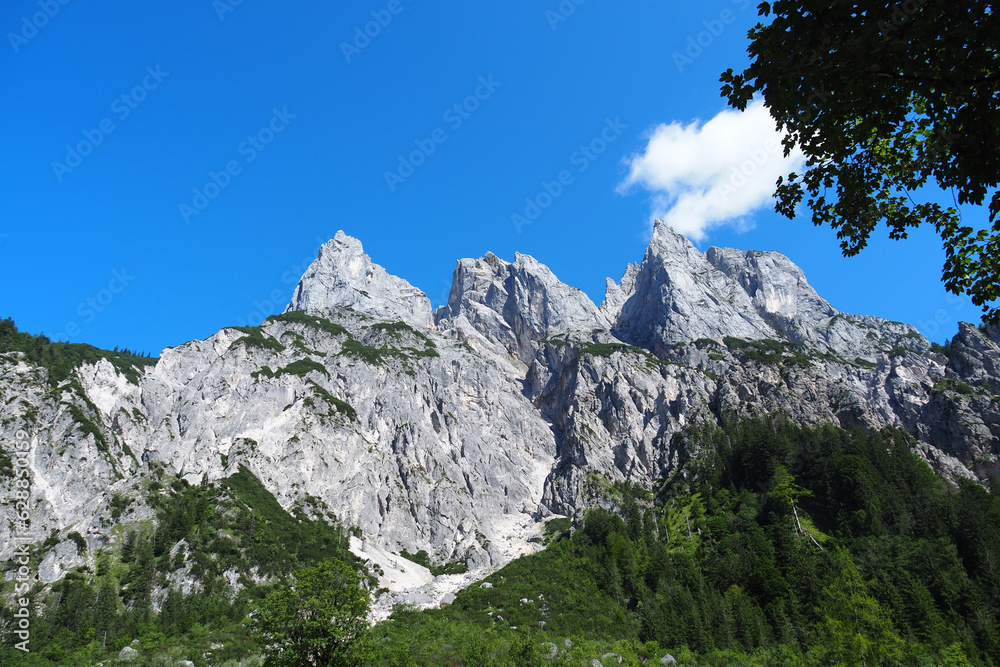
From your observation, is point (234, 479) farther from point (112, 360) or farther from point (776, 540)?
point (776, 540)

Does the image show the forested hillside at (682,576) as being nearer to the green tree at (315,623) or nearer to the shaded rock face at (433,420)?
the green tree at (315,623)

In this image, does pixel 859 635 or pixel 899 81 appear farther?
pixel 859 635

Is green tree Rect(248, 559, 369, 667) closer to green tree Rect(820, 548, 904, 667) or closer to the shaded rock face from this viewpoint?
green tree Rect(820, 548, 904, 667)

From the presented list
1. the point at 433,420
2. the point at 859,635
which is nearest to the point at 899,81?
the point at 859,635

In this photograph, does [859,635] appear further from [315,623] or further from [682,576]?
[682,576]

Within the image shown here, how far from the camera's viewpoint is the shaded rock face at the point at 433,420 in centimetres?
12044

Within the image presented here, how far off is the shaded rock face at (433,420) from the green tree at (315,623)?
93.7m

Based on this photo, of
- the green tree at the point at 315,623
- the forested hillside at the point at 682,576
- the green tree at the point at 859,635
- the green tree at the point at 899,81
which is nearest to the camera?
the green tree at the point at 899,81

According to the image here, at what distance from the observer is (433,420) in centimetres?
17888

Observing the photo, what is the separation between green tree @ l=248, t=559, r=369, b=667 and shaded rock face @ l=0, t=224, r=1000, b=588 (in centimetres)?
9371

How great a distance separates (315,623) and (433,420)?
14840 centimetres

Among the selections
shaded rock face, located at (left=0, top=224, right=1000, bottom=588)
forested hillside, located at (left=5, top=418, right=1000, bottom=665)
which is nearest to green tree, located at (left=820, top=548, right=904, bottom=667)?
forested hillside, located at (left=5, top=418, right=1000, bottom=665)

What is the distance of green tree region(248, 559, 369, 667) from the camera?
31.4 metres

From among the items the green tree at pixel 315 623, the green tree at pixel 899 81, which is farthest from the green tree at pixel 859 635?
the green tree at pixel 899 81
